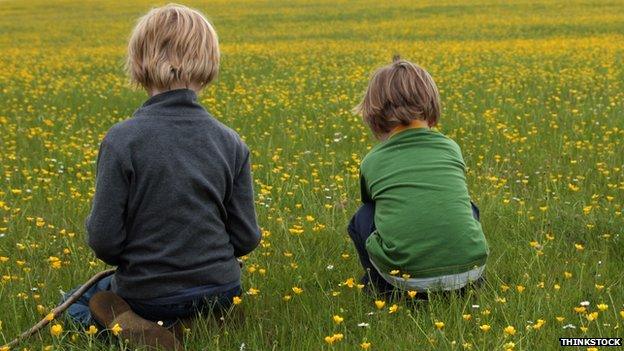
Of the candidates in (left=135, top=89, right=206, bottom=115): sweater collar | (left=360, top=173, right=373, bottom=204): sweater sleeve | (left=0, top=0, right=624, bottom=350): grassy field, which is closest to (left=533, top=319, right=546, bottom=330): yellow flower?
(left=0, top=0, right=624, bottom=350): grassy field

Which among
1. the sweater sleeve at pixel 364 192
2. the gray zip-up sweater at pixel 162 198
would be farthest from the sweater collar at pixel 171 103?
the sweater sleeve at pixel 364 192

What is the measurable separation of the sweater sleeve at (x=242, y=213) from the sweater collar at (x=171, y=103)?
0.92ft

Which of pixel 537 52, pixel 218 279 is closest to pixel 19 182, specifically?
pixel 218 279

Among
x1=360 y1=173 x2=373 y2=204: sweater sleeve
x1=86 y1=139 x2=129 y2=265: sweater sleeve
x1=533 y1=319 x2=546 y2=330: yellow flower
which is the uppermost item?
x1=86 y1=139 x2=129 y2=265: sweater sleeve

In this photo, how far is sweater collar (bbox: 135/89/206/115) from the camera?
9.18ft

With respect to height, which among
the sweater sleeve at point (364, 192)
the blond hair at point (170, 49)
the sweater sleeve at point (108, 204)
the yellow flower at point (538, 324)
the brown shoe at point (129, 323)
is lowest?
the yellow flower at point (538, 324)

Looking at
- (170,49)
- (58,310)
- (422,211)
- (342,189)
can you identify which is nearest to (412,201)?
(422,211)

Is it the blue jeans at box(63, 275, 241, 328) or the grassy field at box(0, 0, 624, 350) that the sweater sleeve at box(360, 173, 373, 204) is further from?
the blue jeans at box(63, 275, 241, 328)

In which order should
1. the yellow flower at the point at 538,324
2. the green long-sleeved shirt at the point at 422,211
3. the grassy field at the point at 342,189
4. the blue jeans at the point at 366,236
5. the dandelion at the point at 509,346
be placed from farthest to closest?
the blue jeans at the point at 366,236, the green long-sleeved shirt at the point at 422,211, the grassy field at the point at 342,189, the yellow flower at the point at 538,324, the dandelion at the point at 509,346

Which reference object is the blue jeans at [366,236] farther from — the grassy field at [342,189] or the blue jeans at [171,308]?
the blue jeans at [171,308]

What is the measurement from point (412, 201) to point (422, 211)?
6 cm

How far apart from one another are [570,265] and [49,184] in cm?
329

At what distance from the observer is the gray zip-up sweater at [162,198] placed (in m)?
2.72

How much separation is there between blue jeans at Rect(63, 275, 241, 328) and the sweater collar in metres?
0.64
